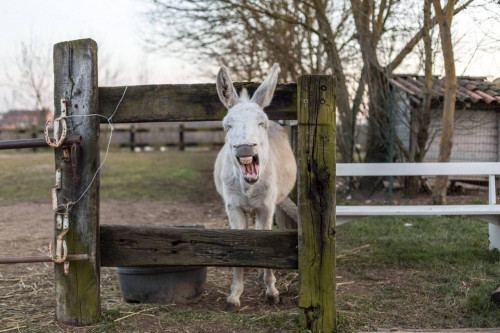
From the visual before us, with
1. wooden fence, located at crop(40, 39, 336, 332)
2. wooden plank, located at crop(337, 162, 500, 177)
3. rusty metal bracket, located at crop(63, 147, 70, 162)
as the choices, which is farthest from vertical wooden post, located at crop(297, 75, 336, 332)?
wooden plank, located at crop(337, 162, 500, 177)

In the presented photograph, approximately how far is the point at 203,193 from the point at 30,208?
4171mm

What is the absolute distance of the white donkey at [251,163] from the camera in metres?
3.07

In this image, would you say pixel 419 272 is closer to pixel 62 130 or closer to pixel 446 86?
pixel 62 130

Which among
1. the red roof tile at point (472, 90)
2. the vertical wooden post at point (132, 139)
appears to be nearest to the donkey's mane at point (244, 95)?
the red roof tile at point (472, 90)

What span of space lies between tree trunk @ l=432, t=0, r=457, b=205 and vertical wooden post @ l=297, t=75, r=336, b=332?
559 centimetres

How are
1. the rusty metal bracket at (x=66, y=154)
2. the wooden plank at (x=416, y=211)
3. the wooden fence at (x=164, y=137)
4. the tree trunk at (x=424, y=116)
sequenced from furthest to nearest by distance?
1. the wooden fence at (x=164, y=137)
2. the tree trunk at (x=424, y=116)
3. the wooden plank at (x=416, y=211)
4. the rusty metal bracket at (x=66, y=154)

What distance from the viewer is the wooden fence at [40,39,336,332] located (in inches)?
118

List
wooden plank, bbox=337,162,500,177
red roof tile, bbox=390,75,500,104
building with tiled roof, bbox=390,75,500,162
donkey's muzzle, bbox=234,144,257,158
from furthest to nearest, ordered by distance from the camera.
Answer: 1. building with tiled roof, bbox=390,75,500,162
2. red roof tile, bbox=390,75,500,104
3. wooden plank, bbox=337,162,500,177
4. donkey's muzzle, bbox=234,144,257,158

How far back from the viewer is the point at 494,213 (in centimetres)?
485

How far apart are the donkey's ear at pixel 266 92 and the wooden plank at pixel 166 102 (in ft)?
0.22

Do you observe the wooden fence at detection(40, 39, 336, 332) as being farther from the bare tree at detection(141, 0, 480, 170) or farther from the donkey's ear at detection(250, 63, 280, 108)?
the bare tree at detection(141, 0, 480, 170)

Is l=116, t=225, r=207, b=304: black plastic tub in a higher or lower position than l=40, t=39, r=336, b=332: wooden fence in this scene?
lower

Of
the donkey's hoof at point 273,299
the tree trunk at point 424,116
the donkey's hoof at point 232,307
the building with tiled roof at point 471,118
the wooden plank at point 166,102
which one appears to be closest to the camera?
the wooden plank at point 166,102

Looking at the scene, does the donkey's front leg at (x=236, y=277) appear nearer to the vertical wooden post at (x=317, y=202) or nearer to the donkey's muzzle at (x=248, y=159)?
the vertical wooden post at (x=317, y=202)
